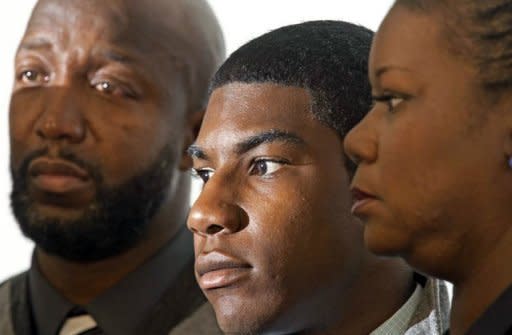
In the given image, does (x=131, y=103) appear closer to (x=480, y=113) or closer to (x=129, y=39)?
(x=129, y=39)

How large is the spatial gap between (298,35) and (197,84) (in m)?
0.45

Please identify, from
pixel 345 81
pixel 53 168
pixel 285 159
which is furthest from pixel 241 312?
pixel 53 168

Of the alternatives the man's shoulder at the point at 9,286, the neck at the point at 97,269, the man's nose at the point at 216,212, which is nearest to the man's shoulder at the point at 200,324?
the neck at the point at 97,269

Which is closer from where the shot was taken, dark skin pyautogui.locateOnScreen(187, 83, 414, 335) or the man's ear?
dark skin pyautogui.locateOnScreen(187, 83, 414, 335)

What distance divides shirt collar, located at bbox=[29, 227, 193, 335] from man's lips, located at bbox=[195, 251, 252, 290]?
0.43 metres

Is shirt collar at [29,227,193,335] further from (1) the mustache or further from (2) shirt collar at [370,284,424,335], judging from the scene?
(2) shirt collar at [370,284,424,335]

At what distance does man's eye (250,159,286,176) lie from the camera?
113 cm

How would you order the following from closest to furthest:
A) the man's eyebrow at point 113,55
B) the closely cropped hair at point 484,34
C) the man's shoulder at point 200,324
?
1. the closely cropped hair at point 484,34
2. the man's shoulder at point 200,324
3. the man's eyebrow at point 113,55

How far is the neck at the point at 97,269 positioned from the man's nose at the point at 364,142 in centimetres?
68

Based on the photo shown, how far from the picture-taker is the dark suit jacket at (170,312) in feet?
4.83

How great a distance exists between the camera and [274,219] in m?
1.11

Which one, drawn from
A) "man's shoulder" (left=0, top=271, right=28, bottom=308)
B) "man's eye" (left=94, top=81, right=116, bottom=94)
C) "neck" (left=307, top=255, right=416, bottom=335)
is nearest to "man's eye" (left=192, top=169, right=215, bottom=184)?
"neck" (left=307, top=255, right=416, bottom=335)

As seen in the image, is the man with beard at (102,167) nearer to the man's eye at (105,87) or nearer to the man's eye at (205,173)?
the man's eye at (105,87)

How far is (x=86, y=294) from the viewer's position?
1577 mm
